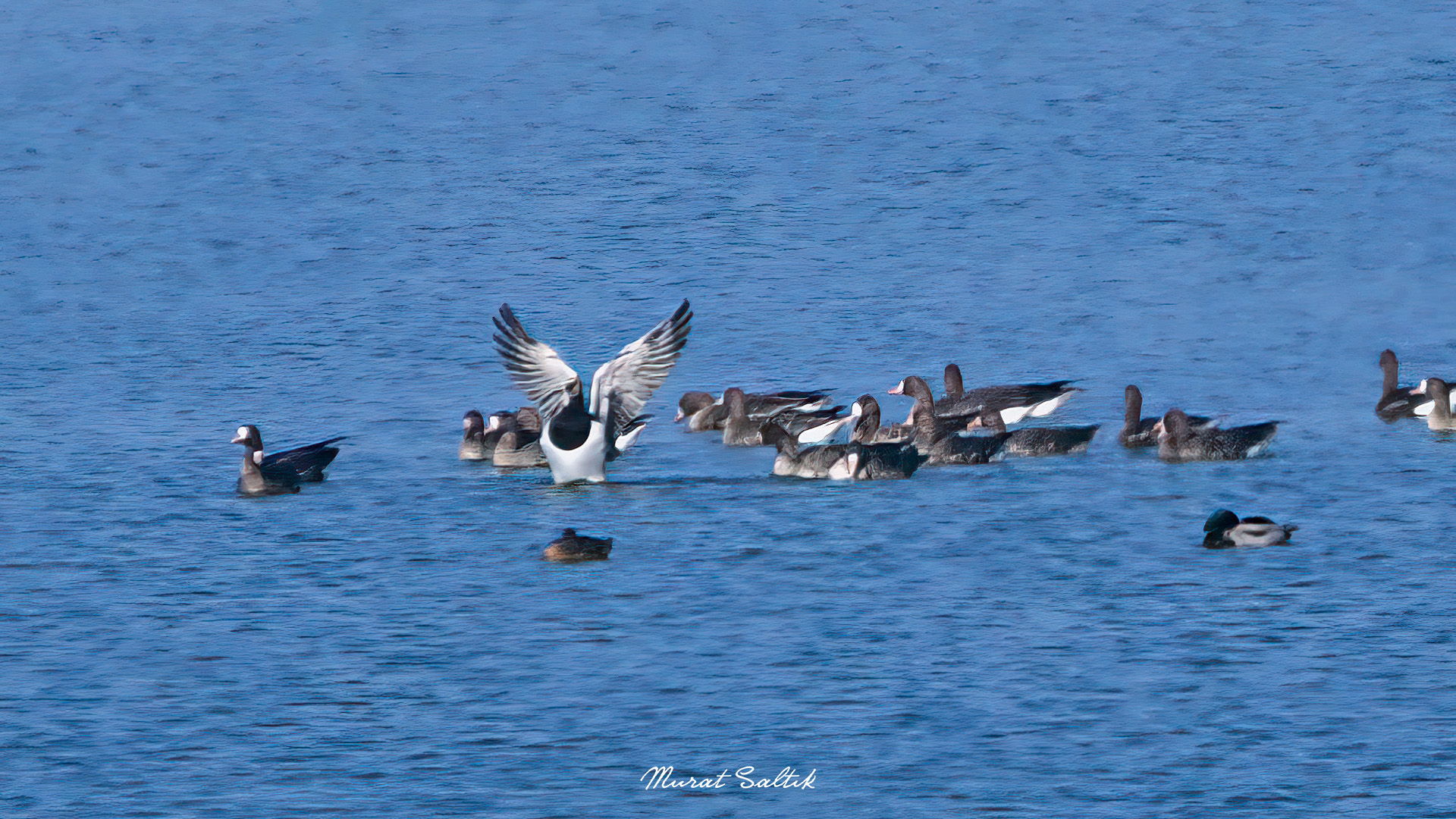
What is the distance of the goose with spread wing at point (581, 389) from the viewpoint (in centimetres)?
2188

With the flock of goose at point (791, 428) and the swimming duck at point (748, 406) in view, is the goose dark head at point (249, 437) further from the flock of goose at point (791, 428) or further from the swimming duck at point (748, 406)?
the swimming duck at point (748, 406)

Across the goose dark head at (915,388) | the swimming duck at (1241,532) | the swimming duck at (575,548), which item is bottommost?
the swimming duck at (1241,532)

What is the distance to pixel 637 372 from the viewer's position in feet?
73.5

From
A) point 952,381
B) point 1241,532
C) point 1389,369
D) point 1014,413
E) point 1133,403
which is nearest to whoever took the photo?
point 1241,532

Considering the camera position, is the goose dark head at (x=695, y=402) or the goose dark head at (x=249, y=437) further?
the goose dark head at (x=695, y=402)

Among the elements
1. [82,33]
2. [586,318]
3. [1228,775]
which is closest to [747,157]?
[586,318]

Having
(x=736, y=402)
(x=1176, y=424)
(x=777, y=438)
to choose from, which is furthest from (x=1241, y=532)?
(x=736, y=402)

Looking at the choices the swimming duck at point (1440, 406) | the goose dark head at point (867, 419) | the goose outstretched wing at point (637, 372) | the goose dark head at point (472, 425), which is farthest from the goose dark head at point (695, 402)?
the swimming duck at point (1440, 406)

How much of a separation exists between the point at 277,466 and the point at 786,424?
586 centimetres

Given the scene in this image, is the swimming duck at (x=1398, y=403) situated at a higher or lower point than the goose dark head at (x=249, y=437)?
lower

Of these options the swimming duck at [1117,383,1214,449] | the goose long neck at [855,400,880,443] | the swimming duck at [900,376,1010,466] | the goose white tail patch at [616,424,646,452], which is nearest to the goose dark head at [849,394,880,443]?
the goose long neck at [855,400,880,443]

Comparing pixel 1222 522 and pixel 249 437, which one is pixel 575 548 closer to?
pixel 249 437

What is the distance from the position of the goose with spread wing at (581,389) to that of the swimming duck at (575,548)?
12.3 feet

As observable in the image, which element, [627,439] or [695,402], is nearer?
[627,439]
